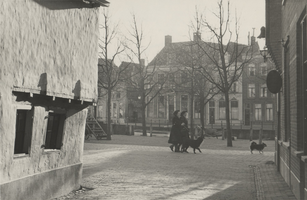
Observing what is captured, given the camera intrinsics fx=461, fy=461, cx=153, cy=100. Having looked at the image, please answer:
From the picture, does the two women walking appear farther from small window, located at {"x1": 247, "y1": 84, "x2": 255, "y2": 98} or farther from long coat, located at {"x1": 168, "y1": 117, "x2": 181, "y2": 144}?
small window, located at {"x1": 247, "y1": 84, "x2": 255, "y2": 98}

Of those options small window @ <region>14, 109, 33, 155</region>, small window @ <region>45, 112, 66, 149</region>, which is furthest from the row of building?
small window @ <region>14, 109, 33, 155</region>

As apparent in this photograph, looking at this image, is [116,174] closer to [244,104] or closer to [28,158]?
[28,158]

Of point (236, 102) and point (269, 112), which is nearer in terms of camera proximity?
point (269, 112)

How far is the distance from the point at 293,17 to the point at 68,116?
16.7 ft

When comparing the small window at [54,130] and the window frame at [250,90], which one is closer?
the small window at [54,130]

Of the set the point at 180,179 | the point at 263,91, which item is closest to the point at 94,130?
the point at 180,179

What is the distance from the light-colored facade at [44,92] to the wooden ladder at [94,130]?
60.6ft

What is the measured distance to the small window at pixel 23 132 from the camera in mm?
7926

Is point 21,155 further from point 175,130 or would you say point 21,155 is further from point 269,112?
point 269,112

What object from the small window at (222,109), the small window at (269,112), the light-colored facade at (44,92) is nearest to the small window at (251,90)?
the small window at (269,112)

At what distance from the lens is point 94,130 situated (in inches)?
1174

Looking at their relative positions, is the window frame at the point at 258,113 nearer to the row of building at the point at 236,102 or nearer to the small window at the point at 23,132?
the row of building at the point at 236,102

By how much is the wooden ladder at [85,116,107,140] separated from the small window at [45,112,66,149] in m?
19.3

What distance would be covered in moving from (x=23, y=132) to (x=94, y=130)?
71.6 ft
